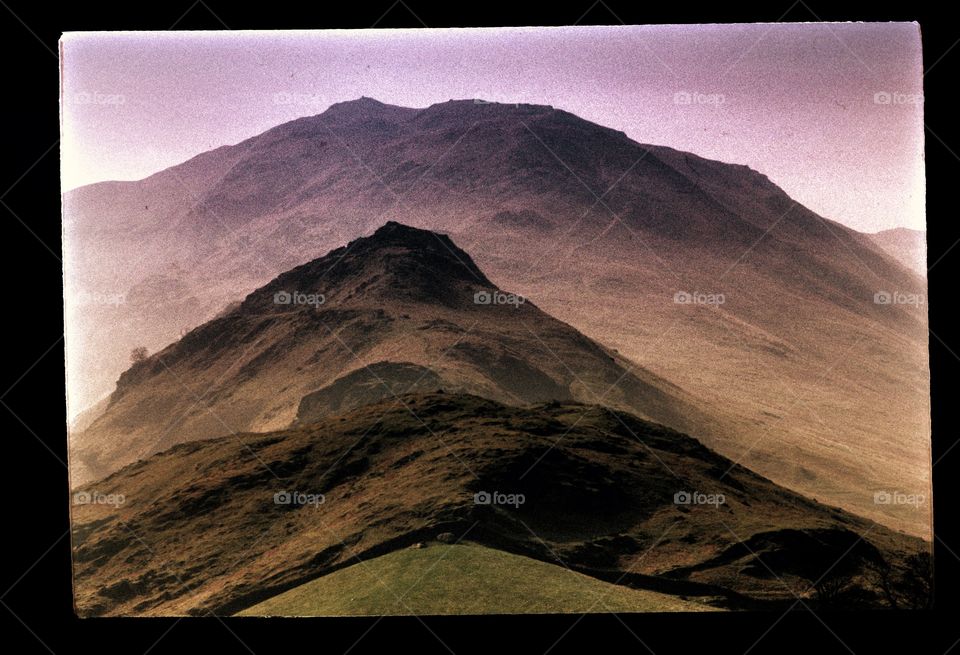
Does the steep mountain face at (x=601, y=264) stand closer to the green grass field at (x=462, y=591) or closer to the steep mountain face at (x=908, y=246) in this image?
the steep mountain face at (x=908, y=246)

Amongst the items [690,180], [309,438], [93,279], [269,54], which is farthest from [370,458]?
[690,180]
